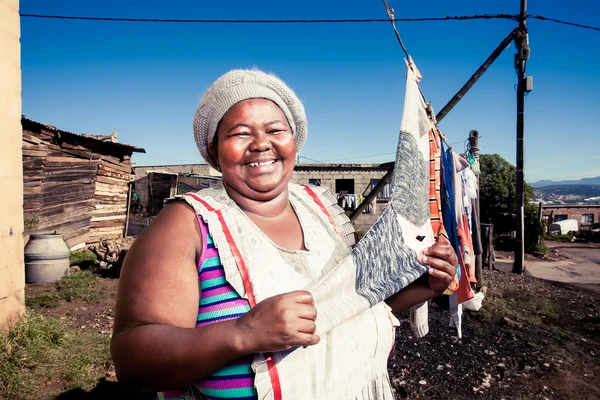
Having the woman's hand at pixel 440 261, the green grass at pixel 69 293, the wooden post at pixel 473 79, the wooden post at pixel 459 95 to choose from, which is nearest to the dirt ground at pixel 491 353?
the green grass at pixel 69 293

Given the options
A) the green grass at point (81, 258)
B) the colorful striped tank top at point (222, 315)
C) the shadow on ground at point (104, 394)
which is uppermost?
the colorful striped tank top at point (222, 315)

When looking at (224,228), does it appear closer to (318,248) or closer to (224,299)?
(224,299)

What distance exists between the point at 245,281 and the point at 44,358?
380cm

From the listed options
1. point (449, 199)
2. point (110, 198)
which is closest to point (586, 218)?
point (110, 198)

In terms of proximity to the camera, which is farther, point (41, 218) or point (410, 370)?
point (41, 218)

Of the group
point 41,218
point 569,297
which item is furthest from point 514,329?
point 41,218

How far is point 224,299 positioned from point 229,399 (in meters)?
0.30

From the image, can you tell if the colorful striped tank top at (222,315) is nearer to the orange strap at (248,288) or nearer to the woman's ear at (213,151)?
the orange strap at (248,288)

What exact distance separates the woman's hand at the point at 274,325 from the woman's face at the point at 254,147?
0.53m

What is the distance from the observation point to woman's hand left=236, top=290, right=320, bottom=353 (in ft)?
3.16

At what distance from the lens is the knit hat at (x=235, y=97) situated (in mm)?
1356

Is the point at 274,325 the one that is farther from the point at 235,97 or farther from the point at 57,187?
the point at 57,187

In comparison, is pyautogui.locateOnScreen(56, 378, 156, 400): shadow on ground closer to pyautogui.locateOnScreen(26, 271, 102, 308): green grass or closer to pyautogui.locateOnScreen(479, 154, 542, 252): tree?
pyautogui.locateOnScreen(26, 271, 102, 308): green grass

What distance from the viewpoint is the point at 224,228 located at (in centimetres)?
121
